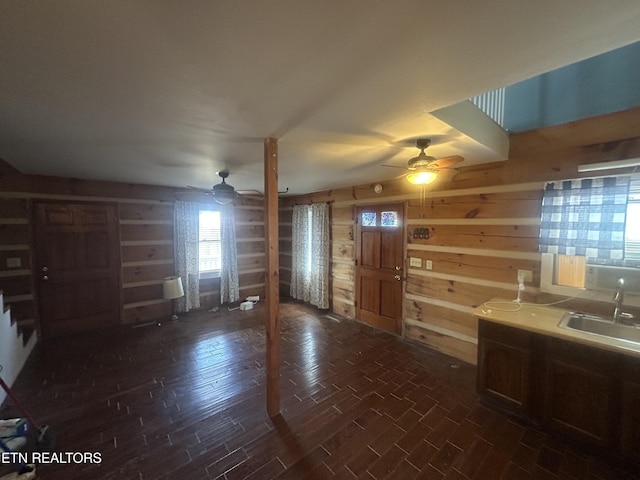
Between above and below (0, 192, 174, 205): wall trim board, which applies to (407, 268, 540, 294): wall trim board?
below

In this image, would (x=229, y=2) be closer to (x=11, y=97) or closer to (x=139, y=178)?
(x=11, y=97)

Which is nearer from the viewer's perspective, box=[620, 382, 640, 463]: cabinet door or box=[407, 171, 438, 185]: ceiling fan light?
box=[620, 382, 640, 463]: cabinet door

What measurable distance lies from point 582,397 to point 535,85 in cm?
299

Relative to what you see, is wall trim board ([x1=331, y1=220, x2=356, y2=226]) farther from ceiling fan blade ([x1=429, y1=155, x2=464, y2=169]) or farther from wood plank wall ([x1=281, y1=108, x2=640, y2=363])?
ceiling fan blade ([x1=429, y1=155, x2=464, y2=169])

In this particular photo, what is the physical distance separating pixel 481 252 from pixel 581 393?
4.98ft

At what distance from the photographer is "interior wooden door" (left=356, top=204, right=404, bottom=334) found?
13.1 ft

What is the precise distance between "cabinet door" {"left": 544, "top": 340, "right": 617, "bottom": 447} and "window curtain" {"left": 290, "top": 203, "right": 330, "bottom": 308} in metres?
3.62

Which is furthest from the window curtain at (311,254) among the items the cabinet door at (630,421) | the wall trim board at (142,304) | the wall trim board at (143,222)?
the cabinet door at (630,421)

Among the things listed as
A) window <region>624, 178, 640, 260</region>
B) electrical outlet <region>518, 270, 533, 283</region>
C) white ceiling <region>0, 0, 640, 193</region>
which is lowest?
electrical outlet <region>518, 270, 533, 283</region>

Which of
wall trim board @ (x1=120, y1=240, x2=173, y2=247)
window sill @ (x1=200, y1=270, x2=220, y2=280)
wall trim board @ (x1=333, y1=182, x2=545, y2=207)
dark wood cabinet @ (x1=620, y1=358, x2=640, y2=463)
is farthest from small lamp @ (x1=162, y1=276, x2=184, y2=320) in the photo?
dark wood cabinet @ (x1=620, y1=358, x2=640, y2=463)

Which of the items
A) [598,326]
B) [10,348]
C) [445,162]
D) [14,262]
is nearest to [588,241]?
[598,326]

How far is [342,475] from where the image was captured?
1.78 metres

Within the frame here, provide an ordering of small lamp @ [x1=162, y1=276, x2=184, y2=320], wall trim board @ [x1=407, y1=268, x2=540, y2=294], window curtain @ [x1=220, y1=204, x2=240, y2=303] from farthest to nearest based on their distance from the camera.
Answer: window curtain @ [x1=220, y1=204, x2=240, y2=303], small lamp @ [x1=162, y1=276, x2=184, y2=320], wall trim board @ [x1=407, y1=268, x2=540, y2=294]

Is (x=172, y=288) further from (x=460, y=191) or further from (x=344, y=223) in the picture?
(x=460, y=191)
